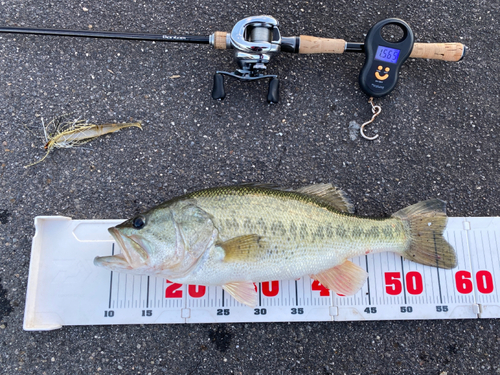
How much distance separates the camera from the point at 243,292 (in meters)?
2.16

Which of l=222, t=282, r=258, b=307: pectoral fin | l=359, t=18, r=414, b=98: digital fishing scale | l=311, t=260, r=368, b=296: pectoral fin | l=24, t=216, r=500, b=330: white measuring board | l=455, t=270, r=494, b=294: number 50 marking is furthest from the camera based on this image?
l=359, t=18, r=414, b=98: digital fishing scale

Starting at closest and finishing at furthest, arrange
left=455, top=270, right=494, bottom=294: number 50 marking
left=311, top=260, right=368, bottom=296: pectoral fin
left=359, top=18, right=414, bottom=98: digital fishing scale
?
1. left=311, top=260, right=368, bottom=296: pectoral fin
2. left=455, top=270, right=494, bottom=294: number 50 marking
3. left=359, top=18, right=414, bottom=98: digital fishing scale

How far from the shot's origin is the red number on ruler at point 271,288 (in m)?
2.46

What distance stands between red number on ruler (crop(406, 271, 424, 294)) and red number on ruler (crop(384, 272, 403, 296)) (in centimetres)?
6

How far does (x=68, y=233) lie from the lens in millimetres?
2449

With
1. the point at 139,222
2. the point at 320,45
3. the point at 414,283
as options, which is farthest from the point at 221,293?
the point at 320,45

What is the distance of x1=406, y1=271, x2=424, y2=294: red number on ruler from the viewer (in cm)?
247

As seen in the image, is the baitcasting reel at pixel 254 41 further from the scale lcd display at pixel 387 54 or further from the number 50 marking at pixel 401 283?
the number 50 marking at pixel 401 283

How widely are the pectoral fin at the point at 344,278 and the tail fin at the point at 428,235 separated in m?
0.42

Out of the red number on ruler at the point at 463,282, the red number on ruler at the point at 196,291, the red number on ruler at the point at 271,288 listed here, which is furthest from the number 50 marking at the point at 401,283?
the red number on ruler at the point at 196,291

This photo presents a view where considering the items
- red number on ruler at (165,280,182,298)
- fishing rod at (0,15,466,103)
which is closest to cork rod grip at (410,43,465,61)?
fishing rod at (0,15,466,103)

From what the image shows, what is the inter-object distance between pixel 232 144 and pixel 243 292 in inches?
49.1

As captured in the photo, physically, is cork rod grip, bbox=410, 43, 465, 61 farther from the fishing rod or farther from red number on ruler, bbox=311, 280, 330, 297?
red number on ruler, bbox=311, 280, 330, 297

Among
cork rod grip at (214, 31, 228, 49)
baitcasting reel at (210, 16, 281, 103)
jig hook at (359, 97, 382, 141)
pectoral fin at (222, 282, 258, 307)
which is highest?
cork rod grip at (214, 31, 228, 49)
